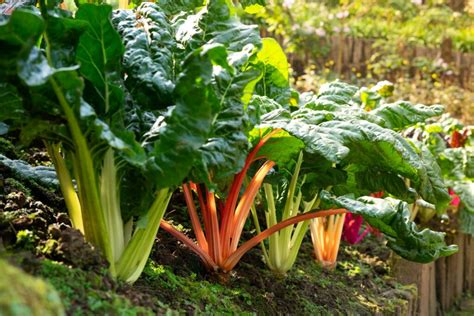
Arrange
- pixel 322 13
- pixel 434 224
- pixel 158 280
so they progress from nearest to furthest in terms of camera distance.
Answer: pixel 158 280 → pixel 434 224 → pixel 322 13

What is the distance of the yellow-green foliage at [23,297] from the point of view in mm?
1252

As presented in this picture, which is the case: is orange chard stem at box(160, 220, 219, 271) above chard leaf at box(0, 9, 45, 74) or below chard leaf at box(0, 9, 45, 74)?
below

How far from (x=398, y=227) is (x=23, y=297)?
164 centimetres

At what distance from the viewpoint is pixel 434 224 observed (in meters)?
5.14

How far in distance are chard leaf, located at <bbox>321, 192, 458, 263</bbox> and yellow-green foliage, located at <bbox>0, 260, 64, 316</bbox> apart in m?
1.45

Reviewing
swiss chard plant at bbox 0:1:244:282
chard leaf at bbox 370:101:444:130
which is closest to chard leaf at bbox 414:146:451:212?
chard leaf at bbox 370:101:444:130

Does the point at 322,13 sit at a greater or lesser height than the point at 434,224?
greater

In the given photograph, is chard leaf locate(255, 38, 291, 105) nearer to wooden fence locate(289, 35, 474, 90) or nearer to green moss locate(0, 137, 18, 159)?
green moss locate(0, 137, 18, 159)

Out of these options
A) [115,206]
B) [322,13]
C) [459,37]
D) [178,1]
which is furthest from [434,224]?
[459,37]

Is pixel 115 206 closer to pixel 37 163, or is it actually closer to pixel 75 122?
pixel 75 122

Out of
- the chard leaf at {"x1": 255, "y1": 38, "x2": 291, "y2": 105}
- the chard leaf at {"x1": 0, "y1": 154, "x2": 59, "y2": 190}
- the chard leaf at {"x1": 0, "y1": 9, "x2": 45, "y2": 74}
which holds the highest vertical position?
the chard leaf at {"x1": 0, "y1": 9, "x2": 45, "y2": 74}

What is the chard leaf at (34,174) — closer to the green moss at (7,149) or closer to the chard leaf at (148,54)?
the green moss at (7,149)

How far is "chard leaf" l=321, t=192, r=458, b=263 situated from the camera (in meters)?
2.53

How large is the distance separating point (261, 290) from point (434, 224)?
2737mm
